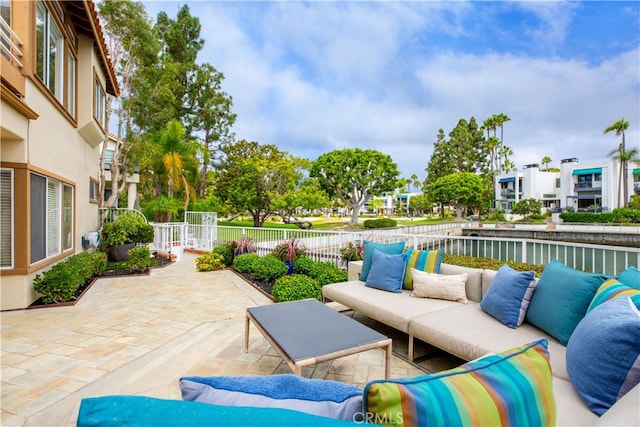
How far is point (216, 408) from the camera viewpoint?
77 cm

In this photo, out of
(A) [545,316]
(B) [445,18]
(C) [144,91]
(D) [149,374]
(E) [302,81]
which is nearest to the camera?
(A) [545,316]

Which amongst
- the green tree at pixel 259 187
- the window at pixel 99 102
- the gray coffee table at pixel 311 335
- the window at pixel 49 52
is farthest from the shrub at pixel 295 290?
the green tree at pixel 259 187

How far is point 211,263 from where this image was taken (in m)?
7.93

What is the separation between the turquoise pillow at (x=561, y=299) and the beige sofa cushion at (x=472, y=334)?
10cm

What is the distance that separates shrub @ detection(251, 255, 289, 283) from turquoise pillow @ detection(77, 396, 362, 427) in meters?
5.61

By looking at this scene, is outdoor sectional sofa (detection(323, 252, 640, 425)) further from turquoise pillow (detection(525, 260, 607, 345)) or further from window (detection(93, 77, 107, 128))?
window (detection(93, 77, 107, 128))

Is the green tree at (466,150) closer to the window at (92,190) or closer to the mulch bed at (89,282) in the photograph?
the mulch bed at (89,282)

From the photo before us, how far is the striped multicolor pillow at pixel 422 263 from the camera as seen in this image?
394cm

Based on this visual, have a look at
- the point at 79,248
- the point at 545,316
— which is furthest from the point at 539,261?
the point at 79,248

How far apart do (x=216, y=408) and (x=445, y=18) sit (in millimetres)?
8310

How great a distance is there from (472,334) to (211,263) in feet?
22.0

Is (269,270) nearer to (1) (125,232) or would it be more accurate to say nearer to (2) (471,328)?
(2) (471,328)

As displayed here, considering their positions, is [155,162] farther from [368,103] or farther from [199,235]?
[368,103]

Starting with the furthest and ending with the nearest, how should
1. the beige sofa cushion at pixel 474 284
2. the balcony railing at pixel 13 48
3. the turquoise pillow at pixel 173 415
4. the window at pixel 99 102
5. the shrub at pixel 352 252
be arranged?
the window at pixel 99 102 → the shrub at pixel 352 252 → the balcony railing at pixel 13 48 → the beige sofa cushion at pixel 474 284 → the turquoise pillow at pixel 173 415
